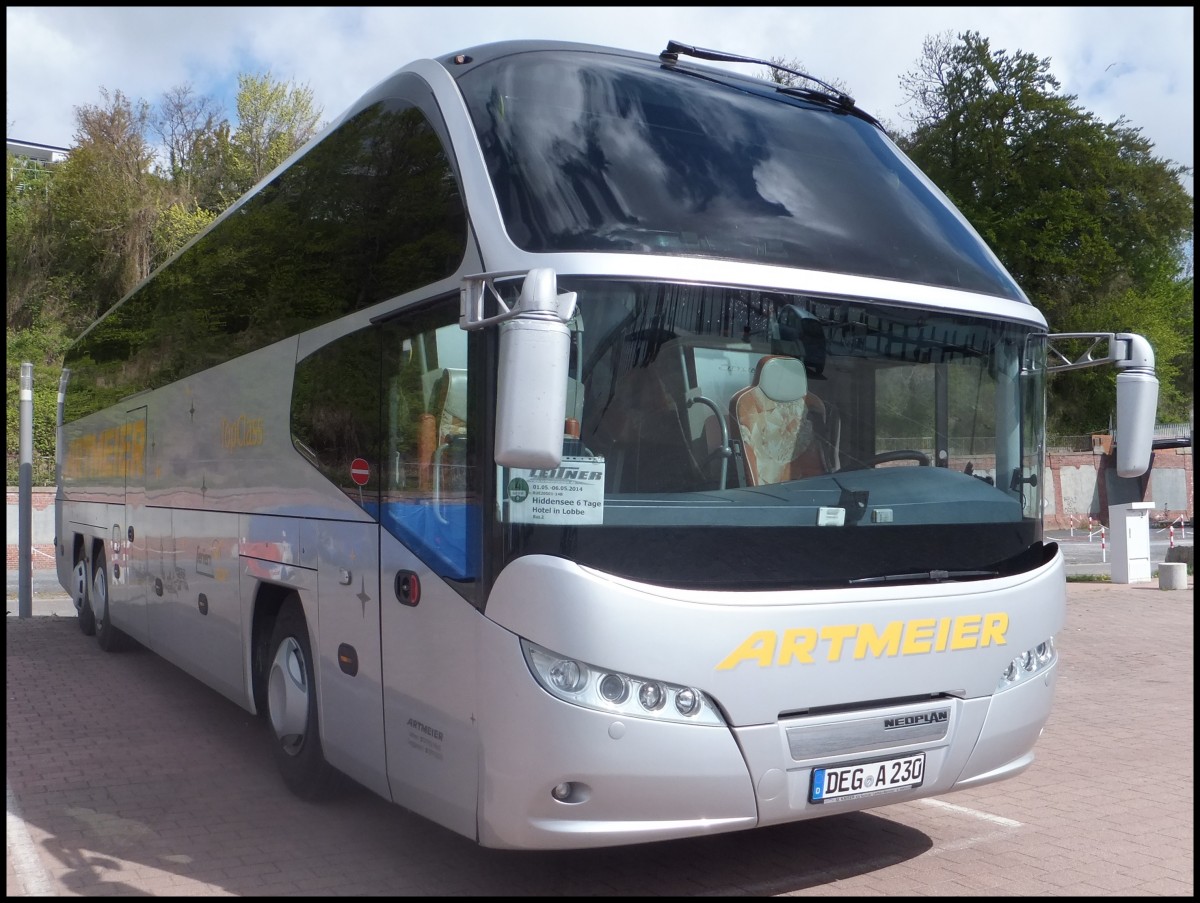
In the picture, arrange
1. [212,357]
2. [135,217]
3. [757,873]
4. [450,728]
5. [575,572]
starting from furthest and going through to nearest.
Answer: [135,217] → [212,357] → [757,873] → [450,728] → [575,572]

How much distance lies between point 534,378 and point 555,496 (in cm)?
60

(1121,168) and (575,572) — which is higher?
(1121,168)

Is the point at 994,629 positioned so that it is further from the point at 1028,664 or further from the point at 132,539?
the point at 132,539

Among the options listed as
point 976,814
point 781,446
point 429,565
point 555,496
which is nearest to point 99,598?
point 429,565

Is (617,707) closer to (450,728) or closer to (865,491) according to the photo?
(450,728)

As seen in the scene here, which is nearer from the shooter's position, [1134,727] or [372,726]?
[372,726]

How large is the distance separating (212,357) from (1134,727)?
723 centimetres

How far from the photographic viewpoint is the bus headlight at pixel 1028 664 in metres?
5.34

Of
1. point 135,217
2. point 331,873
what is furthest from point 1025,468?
point 135,217

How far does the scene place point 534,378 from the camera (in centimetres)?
407

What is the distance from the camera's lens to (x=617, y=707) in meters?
4.44

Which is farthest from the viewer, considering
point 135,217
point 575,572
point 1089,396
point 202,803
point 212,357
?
point 1089,396

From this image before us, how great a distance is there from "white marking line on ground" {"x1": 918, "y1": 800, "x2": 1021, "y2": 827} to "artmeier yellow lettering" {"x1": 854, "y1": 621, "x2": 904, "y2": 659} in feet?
6.70

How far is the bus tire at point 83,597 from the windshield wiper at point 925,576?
10555 mm
